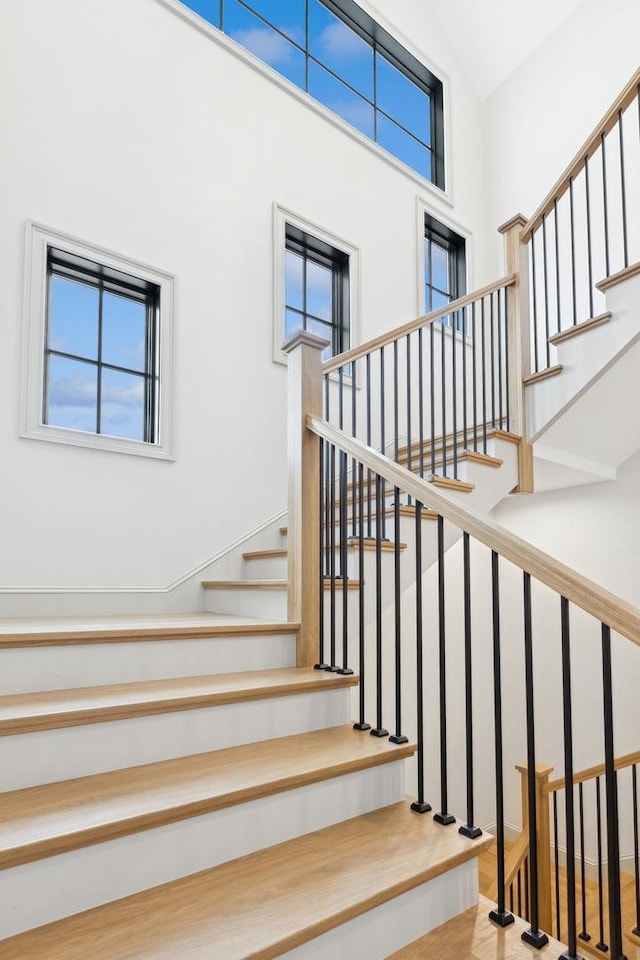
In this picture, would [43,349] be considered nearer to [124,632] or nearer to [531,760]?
[124,632]

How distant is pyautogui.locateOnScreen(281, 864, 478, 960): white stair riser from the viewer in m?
1.37

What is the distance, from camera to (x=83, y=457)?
3250mm

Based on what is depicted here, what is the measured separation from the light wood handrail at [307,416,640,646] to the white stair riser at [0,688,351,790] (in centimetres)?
77

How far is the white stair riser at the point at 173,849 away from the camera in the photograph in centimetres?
130

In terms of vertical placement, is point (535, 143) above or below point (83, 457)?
above

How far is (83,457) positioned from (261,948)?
8.23 ft

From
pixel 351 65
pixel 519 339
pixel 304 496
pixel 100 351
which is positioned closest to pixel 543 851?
pixel 304 496

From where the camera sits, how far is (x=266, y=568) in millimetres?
3490

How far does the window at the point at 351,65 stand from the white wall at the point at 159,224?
13.1 inches

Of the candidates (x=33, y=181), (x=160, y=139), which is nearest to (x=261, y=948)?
(x=33, y=181)

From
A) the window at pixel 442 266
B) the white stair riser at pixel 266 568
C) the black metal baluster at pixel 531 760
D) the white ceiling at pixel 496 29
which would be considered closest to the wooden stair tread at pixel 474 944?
the black metal baluster at pixel 531 760

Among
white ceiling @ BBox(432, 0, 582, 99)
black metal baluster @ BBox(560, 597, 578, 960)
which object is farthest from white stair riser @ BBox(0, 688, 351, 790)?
white ceiling @ BBox(432, 0, 582, 99)

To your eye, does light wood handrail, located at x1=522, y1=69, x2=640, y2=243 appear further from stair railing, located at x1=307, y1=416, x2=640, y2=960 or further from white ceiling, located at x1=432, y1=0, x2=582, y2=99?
white ceiling, located at x1=432, y1=0, x2=582, y2=99

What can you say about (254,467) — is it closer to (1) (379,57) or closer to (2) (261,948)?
(2) (261,948)
